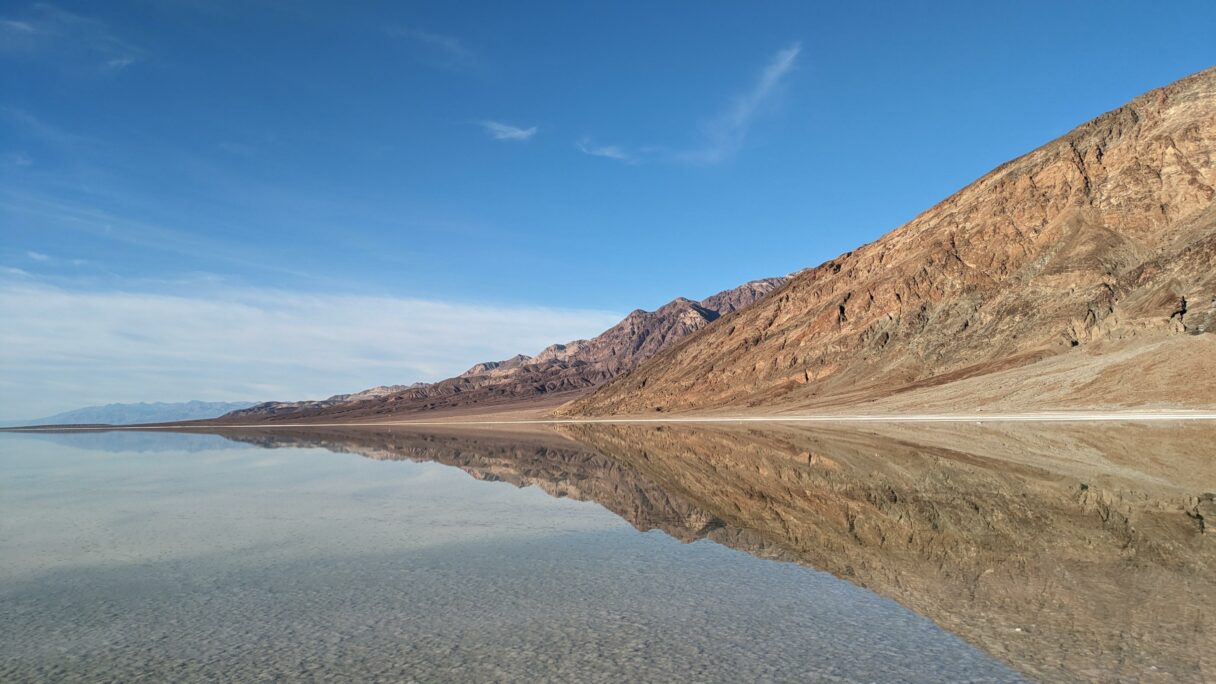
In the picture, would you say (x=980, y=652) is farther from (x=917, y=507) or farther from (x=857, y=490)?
(x=857, y=490)

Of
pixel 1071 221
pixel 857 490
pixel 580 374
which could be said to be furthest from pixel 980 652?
pixel 580 374

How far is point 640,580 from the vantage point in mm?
10969

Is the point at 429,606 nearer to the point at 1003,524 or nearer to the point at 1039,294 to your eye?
the point at 1003,524

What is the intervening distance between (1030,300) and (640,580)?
74.1 meters

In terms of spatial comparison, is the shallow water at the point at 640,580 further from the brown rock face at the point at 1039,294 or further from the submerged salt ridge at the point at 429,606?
the brown rock face at the point at 1039,294

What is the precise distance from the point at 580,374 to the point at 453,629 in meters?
188

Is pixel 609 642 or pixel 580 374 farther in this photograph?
pixel 580 374

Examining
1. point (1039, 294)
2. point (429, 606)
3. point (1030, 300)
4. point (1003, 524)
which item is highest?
point (1039, 294)

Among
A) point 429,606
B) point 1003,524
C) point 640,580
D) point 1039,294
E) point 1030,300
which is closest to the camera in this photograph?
point 429,606

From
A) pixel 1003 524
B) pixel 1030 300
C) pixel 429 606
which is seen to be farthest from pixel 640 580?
pixel 1030 300

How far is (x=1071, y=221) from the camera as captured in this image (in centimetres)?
7469

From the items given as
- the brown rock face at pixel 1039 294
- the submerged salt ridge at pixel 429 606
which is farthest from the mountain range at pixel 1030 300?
the submerged salt ridge at pixel 429 606

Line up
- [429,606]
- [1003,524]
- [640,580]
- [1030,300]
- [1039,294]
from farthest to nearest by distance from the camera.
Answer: [1030,300] → [1039,294] → [1003,524] → [640,580] → [429,606]

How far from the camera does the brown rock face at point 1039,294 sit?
180 ft
